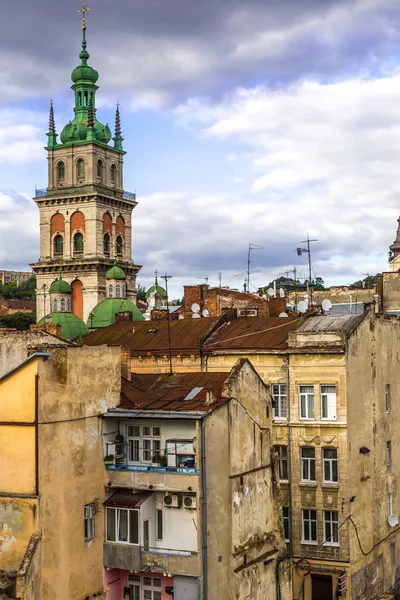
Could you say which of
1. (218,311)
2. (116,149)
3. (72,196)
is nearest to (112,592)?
(218,311)

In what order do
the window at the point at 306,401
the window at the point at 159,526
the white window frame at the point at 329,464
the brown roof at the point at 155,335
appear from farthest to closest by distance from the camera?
the brown roof at the point at 155,335
the window at the point at 306,401
the white window frame at the point at 329,464
the window at the point at 159,526

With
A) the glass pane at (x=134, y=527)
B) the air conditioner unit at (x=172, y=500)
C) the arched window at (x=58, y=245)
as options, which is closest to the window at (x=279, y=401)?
the air conditioner unit at (x=172, y=500)

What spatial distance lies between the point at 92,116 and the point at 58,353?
366 ft

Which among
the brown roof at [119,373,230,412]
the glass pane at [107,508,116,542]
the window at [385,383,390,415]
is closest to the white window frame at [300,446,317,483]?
the window at [385,383,390,415]

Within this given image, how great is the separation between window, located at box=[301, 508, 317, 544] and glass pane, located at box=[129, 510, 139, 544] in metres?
12.6

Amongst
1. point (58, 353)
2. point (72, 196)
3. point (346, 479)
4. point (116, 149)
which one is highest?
point (116, 149)

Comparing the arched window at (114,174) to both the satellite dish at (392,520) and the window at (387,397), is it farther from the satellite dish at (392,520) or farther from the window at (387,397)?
the satellite dish at (392,520)

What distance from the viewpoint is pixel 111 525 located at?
99.1ft

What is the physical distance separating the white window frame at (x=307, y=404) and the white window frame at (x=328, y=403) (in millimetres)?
447

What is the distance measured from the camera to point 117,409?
31203 mm

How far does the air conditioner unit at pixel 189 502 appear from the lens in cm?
2930

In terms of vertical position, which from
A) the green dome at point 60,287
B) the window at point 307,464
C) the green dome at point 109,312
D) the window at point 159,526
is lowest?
the window at point 159,526

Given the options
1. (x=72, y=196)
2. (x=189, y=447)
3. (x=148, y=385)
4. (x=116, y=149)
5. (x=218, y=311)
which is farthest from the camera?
(x=116, y=149)

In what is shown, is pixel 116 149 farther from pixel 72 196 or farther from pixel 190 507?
pixel 190 507
